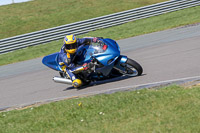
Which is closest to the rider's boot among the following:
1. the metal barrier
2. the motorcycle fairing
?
the motorcycle fairing

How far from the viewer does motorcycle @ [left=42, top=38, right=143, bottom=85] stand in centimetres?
878

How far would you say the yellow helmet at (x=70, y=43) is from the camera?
881 cm

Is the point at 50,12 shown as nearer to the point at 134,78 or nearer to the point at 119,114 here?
the point at 134,78

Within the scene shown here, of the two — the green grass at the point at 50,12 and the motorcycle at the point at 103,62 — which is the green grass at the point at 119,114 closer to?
the motorcycle at the point at 103,62

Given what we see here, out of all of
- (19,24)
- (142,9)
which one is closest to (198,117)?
(142,9)

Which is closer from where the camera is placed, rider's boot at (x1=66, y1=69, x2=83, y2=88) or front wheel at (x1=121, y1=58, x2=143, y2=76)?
front wheel at (x1=121, y1=58, x2=143, y2=76)

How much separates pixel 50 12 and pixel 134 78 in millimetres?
18505

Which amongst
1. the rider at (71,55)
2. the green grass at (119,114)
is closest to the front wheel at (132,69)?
the rider at (71,55)

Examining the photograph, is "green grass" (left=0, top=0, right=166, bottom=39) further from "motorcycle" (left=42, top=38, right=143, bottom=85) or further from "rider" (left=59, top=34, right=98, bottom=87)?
"motorcycle" (left=42, top=38, right=143, bottom=85)

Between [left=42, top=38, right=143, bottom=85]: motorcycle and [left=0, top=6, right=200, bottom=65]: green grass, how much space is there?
801 cm

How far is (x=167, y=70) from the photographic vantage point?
9.28 metres

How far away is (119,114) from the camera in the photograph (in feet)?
20.5

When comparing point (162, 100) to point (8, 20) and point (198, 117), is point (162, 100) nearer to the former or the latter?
point (198, 117)

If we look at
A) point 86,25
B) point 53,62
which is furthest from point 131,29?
point 53,62
